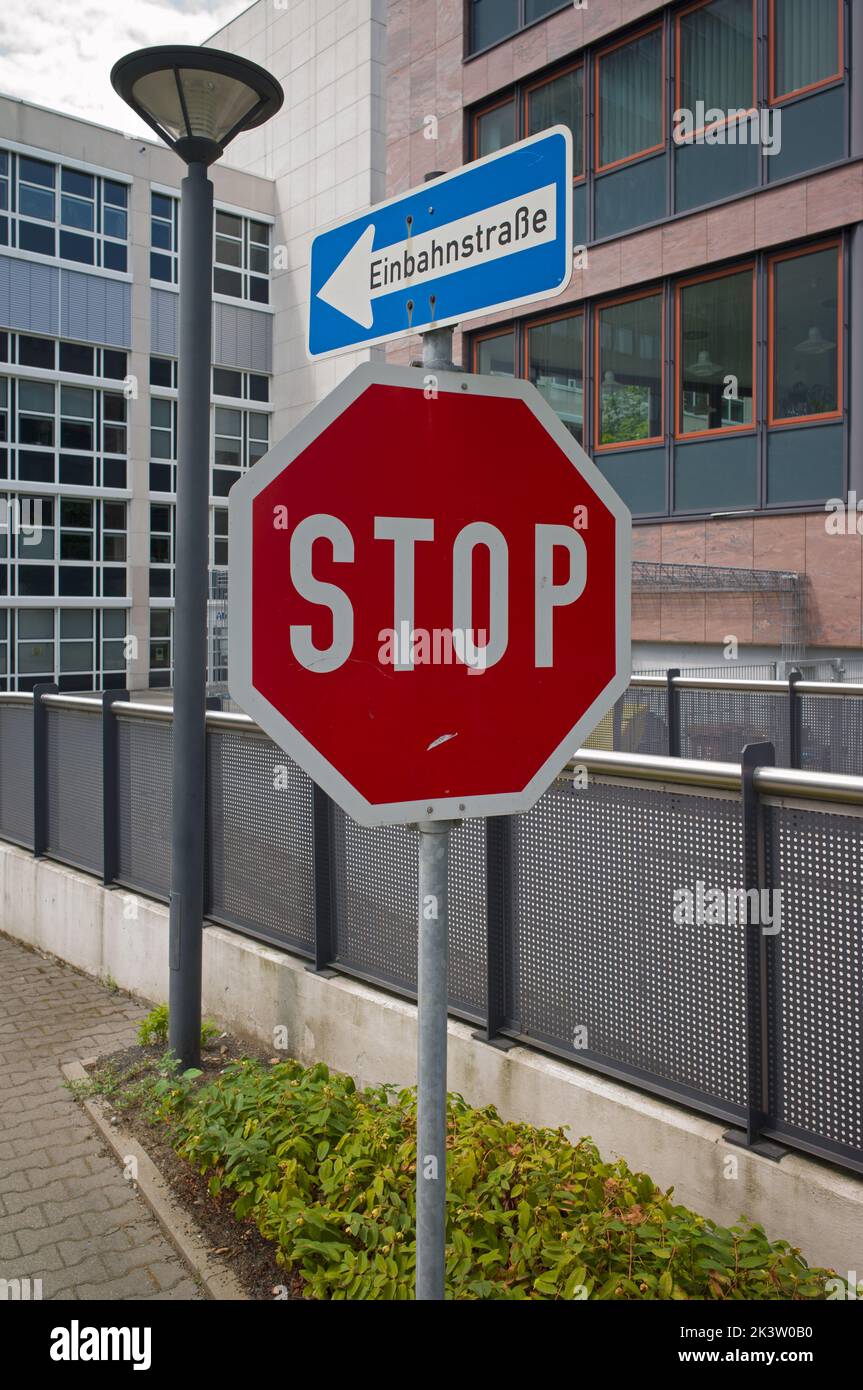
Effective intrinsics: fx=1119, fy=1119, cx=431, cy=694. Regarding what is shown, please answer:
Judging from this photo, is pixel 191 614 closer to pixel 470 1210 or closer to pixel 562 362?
pixel 470 1210

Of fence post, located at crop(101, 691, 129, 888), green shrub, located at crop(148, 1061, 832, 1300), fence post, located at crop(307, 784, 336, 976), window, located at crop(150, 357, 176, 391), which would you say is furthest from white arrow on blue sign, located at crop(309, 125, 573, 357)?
window, located at crop(150, 357, 176, 391)

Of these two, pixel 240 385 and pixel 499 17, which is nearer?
pixel 499 17

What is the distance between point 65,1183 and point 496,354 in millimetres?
18857

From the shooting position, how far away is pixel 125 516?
3997 cm

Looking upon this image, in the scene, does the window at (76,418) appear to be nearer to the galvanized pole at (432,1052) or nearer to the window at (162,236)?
the window at (162,236)

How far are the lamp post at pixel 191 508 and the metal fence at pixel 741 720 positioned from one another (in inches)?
144

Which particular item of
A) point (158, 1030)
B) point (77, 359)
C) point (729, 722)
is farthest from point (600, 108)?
point (77, 359)

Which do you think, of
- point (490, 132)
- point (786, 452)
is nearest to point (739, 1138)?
point (786, 452)

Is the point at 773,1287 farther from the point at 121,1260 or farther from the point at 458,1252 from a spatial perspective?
the point at 121,1260

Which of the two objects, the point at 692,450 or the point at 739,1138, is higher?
the point at 692,450

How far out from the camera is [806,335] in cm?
1625

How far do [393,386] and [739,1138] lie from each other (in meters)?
2.88

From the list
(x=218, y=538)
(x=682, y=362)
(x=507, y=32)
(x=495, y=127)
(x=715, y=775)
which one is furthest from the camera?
(x=218, y=538)
